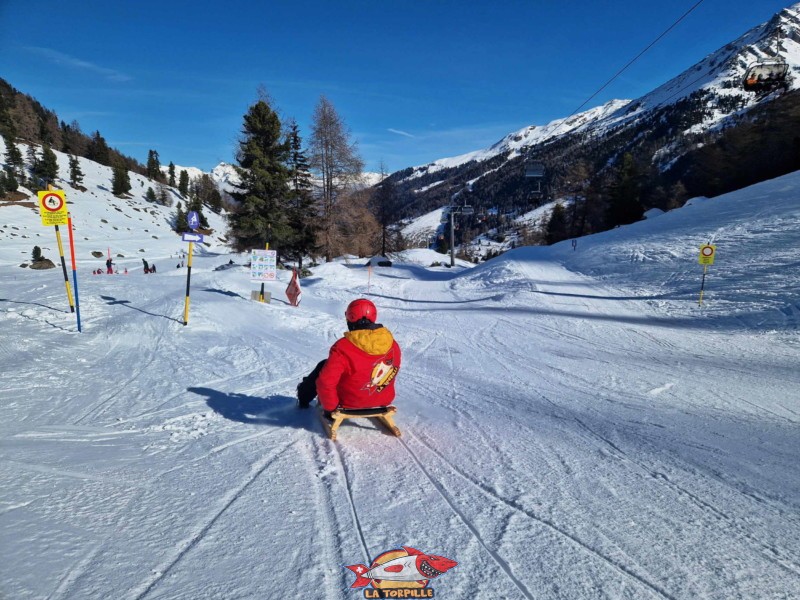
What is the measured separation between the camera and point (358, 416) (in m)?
4.30

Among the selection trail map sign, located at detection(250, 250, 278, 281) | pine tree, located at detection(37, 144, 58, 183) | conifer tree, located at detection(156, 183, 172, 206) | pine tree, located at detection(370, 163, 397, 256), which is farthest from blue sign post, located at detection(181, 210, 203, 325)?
conifer tree, located at detection(156, 183, 172, 206)

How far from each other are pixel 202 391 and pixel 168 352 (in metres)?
2.86

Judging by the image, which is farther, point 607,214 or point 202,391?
point 607,214

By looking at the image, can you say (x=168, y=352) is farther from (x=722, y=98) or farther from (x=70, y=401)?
(x=722, y=98)

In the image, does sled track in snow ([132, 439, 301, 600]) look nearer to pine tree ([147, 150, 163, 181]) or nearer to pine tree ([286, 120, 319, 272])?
pine tree ([286, 120, 319, 272])

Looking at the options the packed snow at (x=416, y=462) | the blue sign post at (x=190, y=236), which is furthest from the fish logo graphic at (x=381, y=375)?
the blue sign post at (x=190, y=236)

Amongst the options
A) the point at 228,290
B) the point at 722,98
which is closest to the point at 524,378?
the point at 228,290

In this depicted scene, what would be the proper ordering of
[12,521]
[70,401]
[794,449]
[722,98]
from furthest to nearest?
[722,98] < [70,401] < [794,449] < [12,521]

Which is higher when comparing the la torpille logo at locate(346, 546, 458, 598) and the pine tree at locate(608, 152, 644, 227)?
the pine tree at locate(608, 152, 644, 227)

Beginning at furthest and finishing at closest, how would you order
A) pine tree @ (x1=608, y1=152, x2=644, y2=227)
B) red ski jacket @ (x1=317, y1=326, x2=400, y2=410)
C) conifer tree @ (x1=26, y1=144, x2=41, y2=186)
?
conifer tree @ (x1=26, y1=144, x2=41, y2=186), pine tree @ (x1=608, y1=152, x2=644, y2=227), red ski jacket @ (x1=317, y1=326, x2=400, y2=410)

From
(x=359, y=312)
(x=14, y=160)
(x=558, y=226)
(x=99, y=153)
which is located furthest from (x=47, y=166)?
(x=359, y=312)

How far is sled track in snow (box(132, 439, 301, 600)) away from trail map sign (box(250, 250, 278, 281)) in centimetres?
1043

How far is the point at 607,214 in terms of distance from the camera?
47219mm

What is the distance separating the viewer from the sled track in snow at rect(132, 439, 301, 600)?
229cm
